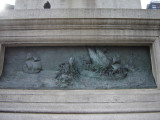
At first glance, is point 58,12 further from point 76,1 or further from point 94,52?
point 94,52

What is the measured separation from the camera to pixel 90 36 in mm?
3412

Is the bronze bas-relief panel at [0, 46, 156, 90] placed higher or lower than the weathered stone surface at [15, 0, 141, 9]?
lower

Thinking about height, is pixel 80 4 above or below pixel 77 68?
above

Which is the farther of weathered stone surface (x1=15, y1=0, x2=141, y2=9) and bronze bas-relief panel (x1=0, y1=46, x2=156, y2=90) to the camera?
weathered stone surface (x1=15, y1=0, x2=141, y2=9)

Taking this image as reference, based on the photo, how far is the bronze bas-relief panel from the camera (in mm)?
3381

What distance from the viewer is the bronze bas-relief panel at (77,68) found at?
11.1 feet

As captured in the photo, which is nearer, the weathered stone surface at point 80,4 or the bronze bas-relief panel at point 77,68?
the bronze bas-relief panel at point 77,68

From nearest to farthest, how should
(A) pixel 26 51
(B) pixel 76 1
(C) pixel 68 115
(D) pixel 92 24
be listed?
1. (C) pixel 68 115
2. (D) pixel 92 24
3. (A) pixel 26 51
4. (B) pixel 76 1

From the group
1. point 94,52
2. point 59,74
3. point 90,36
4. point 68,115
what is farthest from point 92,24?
point 68,115

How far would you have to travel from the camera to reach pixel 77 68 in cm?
348

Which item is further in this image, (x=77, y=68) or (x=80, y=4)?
(x=80, y=4)

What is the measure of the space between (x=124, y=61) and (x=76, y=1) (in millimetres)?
2187

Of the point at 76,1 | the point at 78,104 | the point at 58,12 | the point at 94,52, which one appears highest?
the point at 76,1

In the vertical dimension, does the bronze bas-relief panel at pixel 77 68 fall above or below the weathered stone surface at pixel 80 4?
below
